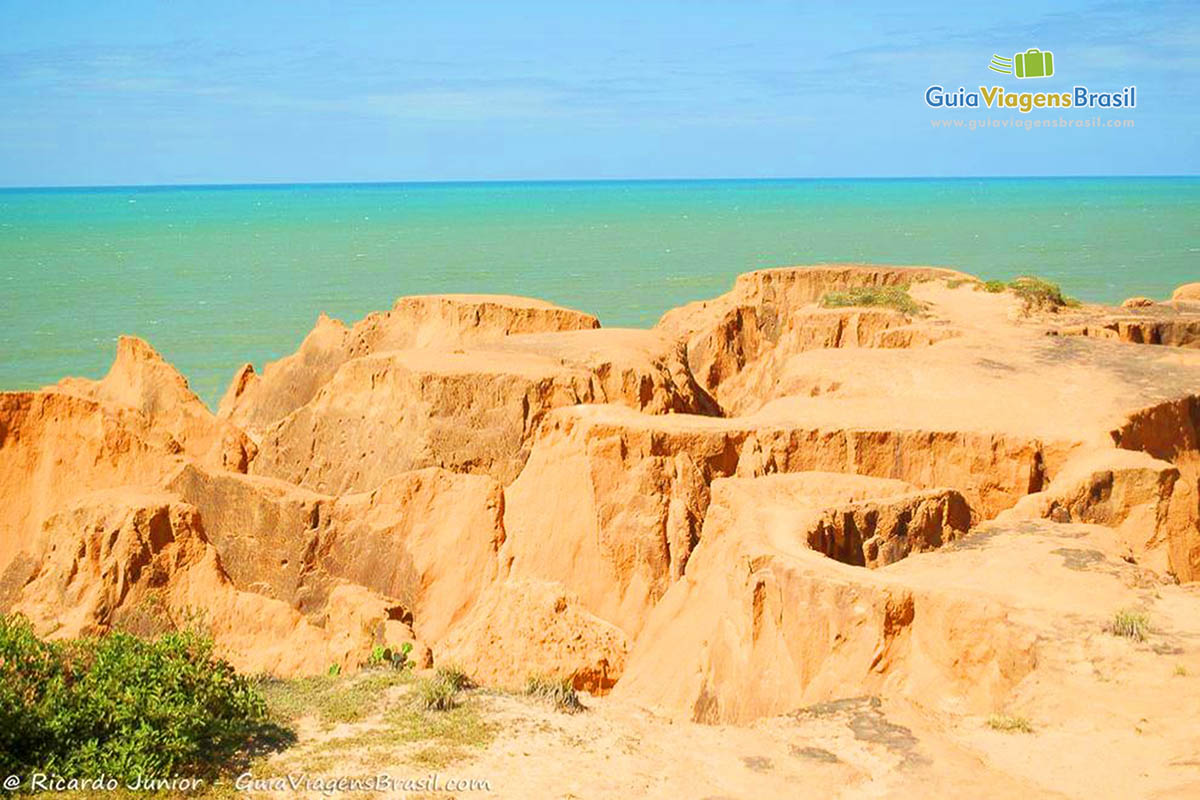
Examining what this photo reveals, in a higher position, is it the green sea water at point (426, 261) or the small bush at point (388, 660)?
the green sea water at point (426, 261)

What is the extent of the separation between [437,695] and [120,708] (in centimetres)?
285

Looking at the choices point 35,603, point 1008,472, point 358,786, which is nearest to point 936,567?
point 1008,472

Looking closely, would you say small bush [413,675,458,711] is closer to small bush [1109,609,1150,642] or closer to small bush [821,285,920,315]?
small bush [1109,609,1150,642]

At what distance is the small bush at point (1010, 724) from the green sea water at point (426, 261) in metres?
30.7

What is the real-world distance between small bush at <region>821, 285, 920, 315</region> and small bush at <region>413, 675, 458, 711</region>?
20.5 metres

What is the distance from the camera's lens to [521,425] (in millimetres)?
22297

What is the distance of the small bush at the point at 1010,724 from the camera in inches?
453

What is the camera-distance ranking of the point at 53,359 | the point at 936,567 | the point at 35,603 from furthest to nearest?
the point at 53,359, the point at 35,603, the point at 936,567

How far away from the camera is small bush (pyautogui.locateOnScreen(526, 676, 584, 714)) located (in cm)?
1295

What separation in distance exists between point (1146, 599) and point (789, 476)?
5.16 meters

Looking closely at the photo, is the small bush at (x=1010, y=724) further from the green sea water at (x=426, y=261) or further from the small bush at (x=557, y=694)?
the green sea water at (x=426, y=261)

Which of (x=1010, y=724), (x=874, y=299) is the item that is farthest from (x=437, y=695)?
(x=874, y=299)

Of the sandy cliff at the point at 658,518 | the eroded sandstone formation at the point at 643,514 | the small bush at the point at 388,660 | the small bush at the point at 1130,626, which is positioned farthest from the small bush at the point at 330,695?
the small bush at the point at 1130,626

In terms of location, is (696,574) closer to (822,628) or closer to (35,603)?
(822,628)
